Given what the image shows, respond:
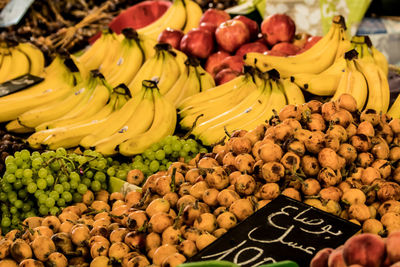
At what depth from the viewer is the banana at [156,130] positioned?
194 cm

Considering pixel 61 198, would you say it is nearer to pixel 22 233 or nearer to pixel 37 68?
pixel 22 233

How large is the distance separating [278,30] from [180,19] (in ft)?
2.90

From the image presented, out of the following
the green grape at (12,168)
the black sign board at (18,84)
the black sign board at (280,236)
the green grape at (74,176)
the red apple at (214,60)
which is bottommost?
the red apple at (214,60)

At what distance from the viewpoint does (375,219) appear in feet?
3.76

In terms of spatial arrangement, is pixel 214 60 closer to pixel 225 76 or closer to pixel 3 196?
pixel 225 76

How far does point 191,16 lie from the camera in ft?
11.3

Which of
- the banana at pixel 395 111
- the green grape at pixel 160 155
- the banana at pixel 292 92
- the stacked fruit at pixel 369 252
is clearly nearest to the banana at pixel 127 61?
the green grape at pixel 160 155

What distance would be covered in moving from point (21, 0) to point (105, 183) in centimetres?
316

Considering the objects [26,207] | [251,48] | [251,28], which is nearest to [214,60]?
[251,48]

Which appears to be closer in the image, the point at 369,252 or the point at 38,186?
the point at 369,252

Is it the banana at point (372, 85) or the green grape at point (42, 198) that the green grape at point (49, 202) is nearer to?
the green grape at point (42, 198)

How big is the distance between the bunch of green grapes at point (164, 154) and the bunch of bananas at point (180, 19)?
164 cm

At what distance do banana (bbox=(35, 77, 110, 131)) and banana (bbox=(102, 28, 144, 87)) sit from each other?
0.92 ft

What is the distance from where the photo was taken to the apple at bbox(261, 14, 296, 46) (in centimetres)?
285
